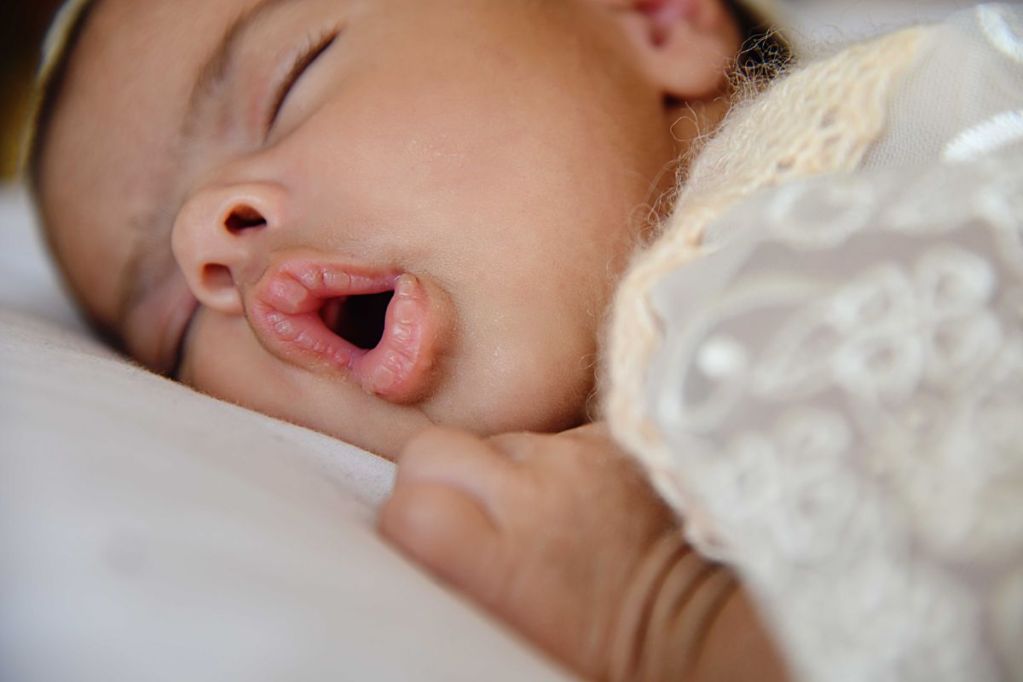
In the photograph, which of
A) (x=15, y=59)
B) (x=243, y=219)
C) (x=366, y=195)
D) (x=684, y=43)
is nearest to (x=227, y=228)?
(x=243, y=219)

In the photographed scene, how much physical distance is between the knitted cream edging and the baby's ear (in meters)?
0.28

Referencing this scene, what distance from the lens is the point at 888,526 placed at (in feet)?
1.23

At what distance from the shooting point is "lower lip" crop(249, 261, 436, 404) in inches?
28.1

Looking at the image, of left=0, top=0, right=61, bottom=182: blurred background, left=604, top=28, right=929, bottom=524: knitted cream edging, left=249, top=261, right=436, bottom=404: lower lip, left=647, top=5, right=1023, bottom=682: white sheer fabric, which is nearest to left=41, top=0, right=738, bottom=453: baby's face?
left=249, top=261, right=436, bottom=404: lower lip

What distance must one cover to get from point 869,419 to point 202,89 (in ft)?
2.40

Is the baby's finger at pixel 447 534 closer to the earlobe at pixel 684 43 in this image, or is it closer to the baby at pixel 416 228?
the baby at pixel 416 228

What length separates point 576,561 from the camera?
1.62ft

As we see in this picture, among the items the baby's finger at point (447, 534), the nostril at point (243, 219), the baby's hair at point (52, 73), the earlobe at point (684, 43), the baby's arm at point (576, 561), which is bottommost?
the earlobe at point (684, 43)

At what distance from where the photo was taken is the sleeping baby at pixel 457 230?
49 cm

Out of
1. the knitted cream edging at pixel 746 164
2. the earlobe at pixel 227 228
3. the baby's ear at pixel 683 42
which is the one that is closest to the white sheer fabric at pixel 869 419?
the knitted cream edging at pixel 746 164

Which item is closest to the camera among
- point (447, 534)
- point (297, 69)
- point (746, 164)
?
point (447, 534)

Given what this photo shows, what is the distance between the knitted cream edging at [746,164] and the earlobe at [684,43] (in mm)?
276

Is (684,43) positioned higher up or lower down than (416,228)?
lower down

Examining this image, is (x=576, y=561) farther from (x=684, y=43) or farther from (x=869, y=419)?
(x=684, y=43)
